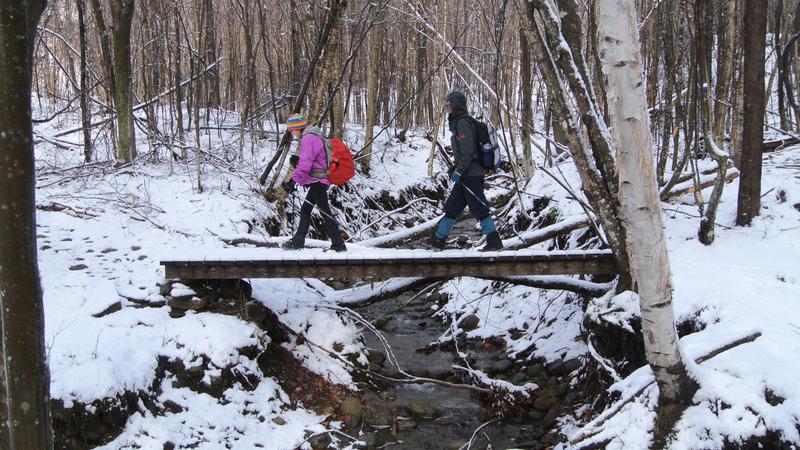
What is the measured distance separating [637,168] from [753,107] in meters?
5.42

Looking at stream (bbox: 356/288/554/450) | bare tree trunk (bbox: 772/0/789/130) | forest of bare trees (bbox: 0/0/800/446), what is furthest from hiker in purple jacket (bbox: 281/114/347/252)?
bare tree trunk (bbox: 772/0/789/130)

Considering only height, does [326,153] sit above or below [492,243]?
above

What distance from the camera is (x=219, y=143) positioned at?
13.2 m

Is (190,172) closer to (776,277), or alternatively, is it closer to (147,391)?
(147,391)

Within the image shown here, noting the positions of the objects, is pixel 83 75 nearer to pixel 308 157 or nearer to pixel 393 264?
pixel 308 157

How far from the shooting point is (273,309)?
7.71 metres

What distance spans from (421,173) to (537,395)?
12.4m

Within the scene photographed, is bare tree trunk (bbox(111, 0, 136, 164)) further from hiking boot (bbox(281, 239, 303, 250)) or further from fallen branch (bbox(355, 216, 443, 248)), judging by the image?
fallen branch (bbox(355, 216, 443, 248))

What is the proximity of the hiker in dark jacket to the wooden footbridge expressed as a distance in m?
0.41

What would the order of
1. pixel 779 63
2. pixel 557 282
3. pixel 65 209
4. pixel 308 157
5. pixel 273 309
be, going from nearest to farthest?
pixel 308 157, pixel 557 282, pixel 273 309, pixel 65 209, pixel 779 63

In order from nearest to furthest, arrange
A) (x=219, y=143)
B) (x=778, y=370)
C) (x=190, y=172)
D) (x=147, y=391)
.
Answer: (x=778, y=370) → (x=147, y=391) → (x=190, y=172) → (x=219, y=143)

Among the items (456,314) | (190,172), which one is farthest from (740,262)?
(190,172)

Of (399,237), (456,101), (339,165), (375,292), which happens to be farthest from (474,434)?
(456,101)

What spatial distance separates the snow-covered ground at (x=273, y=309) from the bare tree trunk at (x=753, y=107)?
1.31ft
